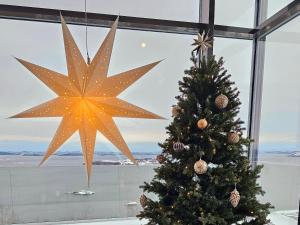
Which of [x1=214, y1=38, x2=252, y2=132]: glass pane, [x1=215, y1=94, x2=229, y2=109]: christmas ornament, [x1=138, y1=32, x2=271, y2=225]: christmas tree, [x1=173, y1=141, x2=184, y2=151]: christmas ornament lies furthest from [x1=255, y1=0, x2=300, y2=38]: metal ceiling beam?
[x1=173, y1=141, x2=184, y2=151]: christmas ornament

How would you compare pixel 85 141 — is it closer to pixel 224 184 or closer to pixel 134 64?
pixel 224 184

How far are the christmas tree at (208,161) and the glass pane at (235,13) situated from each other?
130 centimetres

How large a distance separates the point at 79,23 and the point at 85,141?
5.21 feet

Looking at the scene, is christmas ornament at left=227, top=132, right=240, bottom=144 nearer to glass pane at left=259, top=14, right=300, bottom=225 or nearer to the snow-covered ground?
glass pane at left=259, top=14, right=300, bottom=225

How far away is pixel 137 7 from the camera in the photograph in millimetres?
2805

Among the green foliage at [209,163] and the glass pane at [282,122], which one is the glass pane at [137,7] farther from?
the green foliage at [209,163]

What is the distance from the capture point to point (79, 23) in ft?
8.96

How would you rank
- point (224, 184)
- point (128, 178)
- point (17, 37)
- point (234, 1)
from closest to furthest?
point (224, 184)
point (17, 37)
point (234, 1)
point (128, 178)

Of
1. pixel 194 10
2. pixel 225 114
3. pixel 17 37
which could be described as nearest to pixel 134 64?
pixel 194 10

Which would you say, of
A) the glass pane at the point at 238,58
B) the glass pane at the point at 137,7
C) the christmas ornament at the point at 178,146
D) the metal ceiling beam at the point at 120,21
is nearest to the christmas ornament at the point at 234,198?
the christmas ornament at the point at 178,146

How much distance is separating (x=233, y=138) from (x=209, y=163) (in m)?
0.24

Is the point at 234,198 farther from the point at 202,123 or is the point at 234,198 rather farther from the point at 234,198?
the point at 202,123

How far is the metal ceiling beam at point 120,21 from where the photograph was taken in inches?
101

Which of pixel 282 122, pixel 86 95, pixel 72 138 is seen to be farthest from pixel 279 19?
pixel 72 138
